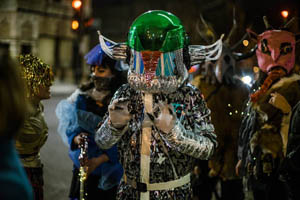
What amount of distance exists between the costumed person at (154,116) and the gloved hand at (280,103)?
158 cm

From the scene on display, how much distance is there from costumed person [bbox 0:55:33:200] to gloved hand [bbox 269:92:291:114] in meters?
3.13

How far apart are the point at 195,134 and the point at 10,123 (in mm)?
1447

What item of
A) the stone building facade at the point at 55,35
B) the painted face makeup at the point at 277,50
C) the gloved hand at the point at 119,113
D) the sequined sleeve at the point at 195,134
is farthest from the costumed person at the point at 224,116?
the stone building facade at the point at 55,35

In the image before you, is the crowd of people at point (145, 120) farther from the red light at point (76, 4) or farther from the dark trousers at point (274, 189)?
the red light at point (76, 4)

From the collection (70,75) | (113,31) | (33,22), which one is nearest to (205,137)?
(33,22)

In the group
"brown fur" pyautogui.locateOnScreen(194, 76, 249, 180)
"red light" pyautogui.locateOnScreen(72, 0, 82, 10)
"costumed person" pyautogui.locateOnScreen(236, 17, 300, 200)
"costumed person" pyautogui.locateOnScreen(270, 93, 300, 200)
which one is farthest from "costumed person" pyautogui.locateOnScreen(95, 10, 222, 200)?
"red light" pyautogui.locateOnScreen(72, 0, 82, 10)

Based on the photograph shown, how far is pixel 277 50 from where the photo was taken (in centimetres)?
450

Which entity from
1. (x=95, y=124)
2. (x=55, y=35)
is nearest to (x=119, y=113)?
(x=95, y=124)

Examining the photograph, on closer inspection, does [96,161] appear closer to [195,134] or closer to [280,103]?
[195,134]

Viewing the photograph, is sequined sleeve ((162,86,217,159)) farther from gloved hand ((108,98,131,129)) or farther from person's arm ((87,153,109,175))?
person's arm ((87,153,109,175))

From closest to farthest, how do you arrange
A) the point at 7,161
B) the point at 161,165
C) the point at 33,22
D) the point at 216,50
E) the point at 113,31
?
1. the point at 7,161
2. the point at 161,165
3. the point at 216,50
4. the point at 33,22
5. the point at 113,31

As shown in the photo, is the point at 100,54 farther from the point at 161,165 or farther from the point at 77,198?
the point at 161,165

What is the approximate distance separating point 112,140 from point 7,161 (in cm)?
129

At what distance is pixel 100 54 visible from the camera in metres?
4.35
